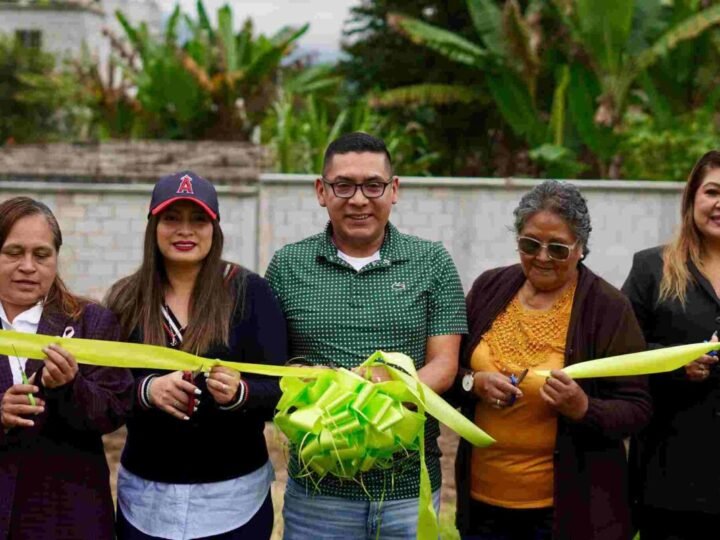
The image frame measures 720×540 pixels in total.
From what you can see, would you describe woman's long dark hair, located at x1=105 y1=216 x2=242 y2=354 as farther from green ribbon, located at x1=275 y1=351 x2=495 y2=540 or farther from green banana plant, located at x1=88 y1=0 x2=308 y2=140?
green banana plant, located at x1=88 y1=0 x2=308 y2=140

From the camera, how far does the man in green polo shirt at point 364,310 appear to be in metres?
3.41

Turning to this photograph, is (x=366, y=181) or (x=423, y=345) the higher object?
(x=366, y=181)

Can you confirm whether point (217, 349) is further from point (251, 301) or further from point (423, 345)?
point (423, 345)

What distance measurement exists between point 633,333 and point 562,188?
21.9 inches

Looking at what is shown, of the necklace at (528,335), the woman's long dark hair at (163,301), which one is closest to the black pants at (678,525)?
the necklace at (528,335)

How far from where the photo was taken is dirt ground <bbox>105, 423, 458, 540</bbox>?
595 centimetres

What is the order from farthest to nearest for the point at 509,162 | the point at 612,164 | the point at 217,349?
the point at 509,162 → the point at 612,164 → the point at 217,349

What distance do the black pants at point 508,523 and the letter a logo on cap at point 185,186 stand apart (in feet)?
4.84

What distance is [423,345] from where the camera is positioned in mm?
3525

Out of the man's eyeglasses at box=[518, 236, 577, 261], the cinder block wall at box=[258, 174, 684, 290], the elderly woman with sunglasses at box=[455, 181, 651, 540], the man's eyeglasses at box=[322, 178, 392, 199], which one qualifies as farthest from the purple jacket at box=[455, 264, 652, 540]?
the cinder block wall at box=[258, 174, 684, 290]

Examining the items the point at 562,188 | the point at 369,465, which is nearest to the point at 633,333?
the point at 562,188

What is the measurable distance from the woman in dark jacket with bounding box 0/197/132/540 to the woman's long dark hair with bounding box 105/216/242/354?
0.09 m

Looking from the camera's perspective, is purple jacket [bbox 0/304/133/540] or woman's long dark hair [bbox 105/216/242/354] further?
woman's long dark hair [bbox 105/216/242/354]

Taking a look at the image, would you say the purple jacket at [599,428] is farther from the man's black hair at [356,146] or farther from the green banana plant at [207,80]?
the green banana plant at [207,80]
